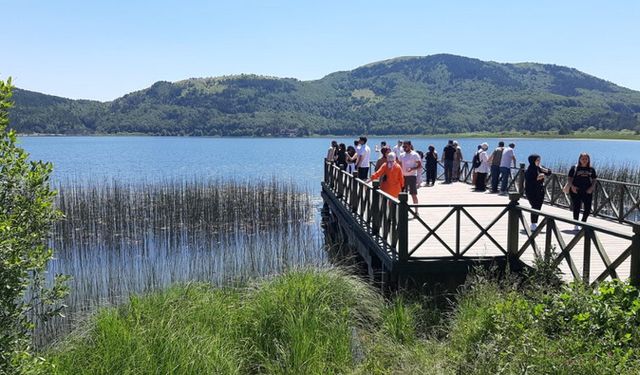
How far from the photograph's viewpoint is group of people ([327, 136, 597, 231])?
10234 mm

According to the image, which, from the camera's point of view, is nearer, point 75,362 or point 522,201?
point 75,362

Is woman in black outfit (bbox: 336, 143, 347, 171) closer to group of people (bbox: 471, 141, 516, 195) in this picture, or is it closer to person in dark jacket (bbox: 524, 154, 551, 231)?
group of people (bbox: 471, 141, 516, 195)

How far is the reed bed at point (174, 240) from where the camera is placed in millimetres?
12266

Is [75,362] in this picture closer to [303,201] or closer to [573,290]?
[573,290]

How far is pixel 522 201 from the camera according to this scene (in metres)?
14.9

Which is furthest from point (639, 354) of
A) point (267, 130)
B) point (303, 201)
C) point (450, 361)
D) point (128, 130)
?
point (128, 130)

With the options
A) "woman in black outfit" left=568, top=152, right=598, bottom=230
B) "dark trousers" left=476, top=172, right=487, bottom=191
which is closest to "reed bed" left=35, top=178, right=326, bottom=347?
"woman in black outfit" left=568, top=152, right=598, bottom=230

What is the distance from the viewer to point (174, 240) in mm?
17453

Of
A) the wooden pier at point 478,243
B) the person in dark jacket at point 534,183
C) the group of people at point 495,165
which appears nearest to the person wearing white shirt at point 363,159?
the wooden pier at point 478,243

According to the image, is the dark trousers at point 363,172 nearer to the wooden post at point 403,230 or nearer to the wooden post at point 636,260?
the wooden post at point 403,230

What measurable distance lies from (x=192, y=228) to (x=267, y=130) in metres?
178

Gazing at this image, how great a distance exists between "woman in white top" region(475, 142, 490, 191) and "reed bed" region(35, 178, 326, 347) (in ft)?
20.6

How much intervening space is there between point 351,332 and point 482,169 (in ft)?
40.8

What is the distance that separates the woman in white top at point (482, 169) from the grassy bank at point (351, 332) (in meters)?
10.5
